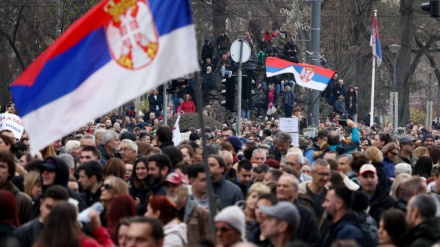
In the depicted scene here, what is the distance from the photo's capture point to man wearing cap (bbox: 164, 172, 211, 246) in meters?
11.5

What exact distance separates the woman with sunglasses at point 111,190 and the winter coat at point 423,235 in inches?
106

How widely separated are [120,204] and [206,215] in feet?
3.18

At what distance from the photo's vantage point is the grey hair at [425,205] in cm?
1073

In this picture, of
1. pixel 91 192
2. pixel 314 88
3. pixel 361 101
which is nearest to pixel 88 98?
pixel 91 192

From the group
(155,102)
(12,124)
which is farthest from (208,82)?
(12,124)

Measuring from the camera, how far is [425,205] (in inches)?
424

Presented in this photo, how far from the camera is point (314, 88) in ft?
92.4

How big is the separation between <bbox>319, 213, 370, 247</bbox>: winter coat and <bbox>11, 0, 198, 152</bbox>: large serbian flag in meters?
2.23

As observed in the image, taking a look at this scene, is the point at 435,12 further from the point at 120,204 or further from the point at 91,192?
the point at 120,204

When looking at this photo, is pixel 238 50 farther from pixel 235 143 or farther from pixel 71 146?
pixel 71 146

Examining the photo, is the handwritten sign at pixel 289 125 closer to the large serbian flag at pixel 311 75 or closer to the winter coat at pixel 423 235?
the large serbian flag at pixel 311 75

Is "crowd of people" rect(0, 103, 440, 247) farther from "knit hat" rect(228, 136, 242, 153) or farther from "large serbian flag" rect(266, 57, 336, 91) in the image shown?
"large serbian flag" rect(266, 57, 336, 91)

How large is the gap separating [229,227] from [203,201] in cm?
287

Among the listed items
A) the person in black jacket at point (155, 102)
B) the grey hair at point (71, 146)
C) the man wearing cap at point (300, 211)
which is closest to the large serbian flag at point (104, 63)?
the man wearing cap at point (300, 211)
